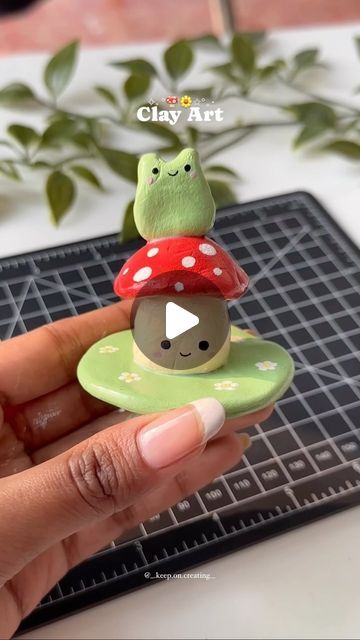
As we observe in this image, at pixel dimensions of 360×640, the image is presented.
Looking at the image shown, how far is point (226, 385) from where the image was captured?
51 cm

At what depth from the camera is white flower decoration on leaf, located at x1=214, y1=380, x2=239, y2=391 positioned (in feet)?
1.66

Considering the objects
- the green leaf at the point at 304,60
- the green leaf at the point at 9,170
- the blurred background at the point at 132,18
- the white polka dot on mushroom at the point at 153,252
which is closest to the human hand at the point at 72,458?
the white polka dot on mushroom at the point at 153,252

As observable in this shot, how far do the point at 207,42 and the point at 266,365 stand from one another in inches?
31.2

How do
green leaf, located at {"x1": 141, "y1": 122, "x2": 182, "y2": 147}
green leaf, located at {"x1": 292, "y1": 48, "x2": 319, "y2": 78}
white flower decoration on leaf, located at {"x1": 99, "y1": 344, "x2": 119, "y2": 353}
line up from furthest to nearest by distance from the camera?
green leaf, located at {"x1": 292, "y1": 48, "x2": 319, "y2": 78}
green leaf, located at {"x1": 141, "y1": 122, "x2": 182, "y2": 147}
white flower decoration on leaf, located at {"x1": 99, "y1": 344, "x2": 119, "y2": 353}

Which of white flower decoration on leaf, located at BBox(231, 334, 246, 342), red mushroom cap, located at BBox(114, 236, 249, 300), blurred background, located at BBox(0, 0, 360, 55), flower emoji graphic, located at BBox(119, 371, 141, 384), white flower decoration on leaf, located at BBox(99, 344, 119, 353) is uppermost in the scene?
red mushroom cap, located at BBox(114, 236, 249, 300)

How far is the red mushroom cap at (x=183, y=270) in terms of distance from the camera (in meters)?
0.49

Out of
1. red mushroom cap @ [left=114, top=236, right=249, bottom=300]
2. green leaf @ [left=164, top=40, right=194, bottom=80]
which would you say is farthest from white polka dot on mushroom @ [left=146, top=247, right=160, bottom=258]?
green leaf @ [left=164, top=40, right=194, bottom=80]

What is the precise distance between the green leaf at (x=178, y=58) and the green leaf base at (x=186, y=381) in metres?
0.59

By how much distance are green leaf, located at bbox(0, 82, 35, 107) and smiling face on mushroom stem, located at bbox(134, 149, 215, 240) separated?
2.04 feet

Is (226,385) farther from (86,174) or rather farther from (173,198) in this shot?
(86,174)

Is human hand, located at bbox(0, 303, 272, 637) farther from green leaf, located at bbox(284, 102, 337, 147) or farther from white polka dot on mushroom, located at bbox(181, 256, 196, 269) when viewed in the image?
green leaf, located at bbox(284, 102, 337, 147)

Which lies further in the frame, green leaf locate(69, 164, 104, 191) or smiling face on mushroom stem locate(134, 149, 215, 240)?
green leaf locate(69, 164, 104, 191)

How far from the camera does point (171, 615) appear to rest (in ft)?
1.85

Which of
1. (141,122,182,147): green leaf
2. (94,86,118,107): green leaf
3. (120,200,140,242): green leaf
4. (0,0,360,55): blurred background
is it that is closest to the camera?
(120,200,140,242): green leaf
